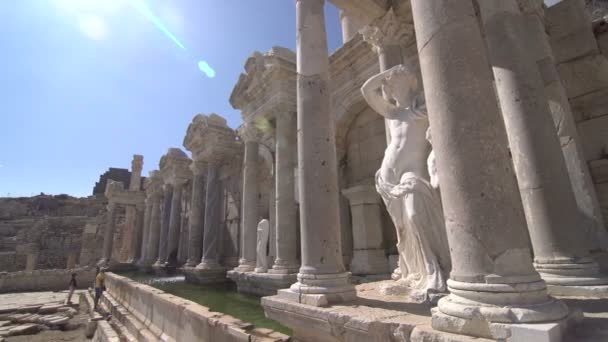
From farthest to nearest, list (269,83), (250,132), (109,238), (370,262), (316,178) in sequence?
(109,238) → (250,132) → (269,83) → (370,262) → (316,178)

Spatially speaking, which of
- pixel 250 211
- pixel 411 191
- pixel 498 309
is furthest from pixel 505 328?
pixel 250 211

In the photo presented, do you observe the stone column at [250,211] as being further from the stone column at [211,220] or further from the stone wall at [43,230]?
the stone wall at [43,230]

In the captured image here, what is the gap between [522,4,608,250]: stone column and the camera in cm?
446

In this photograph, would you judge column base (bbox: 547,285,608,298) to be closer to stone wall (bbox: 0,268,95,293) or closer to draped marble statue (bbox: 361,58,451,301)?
draped marble statue (bbox: 361,58,451,301)

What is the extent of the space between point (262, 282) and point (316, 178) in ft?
18.1

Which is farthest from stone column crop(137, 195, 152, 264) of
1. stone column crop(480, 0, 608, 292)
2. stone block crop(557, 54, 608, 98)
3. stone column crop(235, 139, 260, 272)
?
stone block crop(557, 54, 608, 98)

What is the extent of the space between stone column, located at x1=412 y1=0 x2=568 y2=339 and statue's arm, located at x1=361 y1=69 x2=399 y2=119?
125 centimetres

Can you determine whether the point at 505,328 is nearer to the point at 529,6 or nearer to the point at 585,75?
the point at 529,6

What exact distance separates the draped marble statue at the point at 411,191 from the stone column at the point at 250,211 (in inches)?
284

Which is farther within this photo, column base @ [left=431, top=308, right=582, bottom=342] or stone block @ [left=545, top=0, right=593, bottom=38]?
stone block @ [left=545, top=0, right=593, bottom=38]

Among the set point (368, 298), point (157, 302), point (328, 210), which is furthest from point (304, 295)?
point (157, 302)

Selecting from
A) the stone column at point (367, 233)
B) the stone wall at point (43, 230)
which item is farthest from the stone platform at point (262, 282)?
the stone wall at point (43, 230)

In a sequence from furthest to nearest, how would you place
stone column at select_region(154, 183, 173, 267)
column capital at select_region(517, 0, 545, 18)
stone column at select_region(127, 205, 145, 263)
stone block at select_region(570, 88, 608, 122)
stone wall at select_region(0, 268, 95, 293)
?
stone column at select_region(127, 205, 145, 263) → stone column at select_region(154, 183, 173, 267) → stone wall at select_region(0, 268, 95, 293) → stone block at select_region(570, 88, 608, 122) → column capital at select_region(517, 0, 545, 18)

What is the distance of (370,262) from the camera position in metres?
7.71
